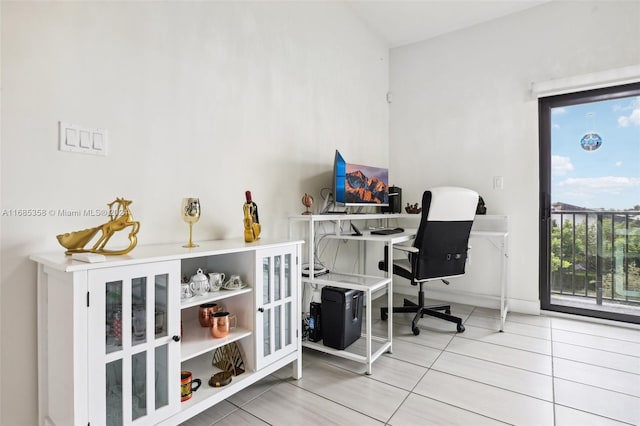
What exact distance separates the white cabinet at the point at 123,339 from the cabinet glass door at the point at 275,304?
24 mm

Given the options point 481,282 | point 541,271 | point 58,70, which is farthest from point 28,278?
point 541,271

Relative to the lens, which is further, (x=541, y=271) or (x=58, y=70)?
(x=541, y=271)

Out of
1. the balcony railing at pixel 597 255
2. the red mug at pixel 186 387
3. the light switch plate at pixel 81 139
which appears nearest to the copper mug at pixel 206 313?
the red mug at pixel 186 387

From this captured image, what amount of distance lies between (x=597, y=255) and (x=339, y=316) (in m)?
2.46

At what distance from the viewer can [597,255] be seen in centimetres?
282

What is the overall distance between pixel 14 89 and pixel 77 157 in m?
0.29

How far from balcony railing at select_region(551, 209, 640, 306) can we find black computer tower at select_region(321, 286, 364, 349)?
2.10 meters

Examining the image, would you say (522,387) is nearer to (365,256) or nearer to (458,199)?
(458,199)

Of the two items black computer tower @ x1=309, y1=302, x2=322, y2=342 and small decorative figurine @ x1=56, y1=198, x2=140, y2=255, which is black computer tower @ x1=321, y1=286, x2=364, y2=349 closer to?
black computer tower @ x1=309, y1=302, x2=322, y2=342

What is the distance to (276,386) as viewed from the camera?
1.71m

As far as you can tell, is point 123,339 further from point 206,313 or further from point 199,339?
point 206,313

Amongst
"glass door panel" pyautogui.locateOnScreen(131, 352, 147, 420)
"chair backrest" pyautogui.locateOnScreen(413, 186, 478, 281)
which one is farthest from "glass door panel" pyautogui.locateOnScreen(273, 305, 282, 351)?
"chair backrest" pyautogui.locateOnScreen(413, 186, 478, 281)

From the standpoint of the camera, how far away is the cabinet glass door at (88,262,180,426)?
104 centimetres

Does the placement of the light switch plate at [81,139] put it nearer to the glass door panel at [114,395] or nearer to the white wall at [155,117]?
the white wall at [155,117]
